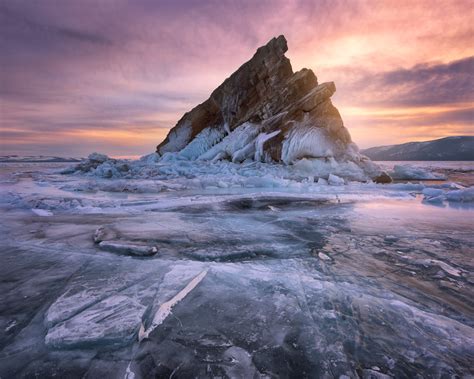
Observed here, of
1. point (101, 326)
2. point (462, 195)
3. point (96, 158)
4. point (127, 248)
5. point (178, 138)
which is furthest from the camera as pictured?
point (178, 138)

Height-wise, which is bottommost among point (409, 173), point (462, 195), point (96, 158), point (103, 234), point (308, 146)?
point (409, 173)

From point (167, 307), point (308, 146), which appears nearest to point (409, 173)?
point (308, 146)

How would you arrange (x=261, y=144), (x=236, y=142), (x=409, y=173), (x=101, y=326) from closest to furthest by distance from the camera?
(x=101, y=326) → (x=261, y=144) → (x=409, y=173) → (x=236, y=142)

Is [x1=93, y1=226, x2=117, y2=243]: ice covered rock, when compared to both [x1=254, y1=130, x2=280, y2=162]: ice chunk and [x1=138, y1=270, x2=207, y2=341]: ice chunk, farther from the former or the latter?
[x1=254, y1=130, x2=280, y2=162]: ice chunk

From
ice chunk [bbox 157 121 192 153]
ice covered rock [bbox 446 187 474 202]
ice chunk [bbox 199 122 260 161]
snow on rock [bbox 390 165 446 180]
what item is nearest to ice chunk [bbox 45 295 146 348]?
ice covered rock [bbox 446 187 474 202]

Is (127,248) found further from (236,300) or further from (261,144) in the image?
(261,144)

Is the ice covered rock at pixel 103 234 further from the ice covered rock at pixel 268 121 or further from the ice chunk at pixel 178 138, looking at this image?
the ice chunk at pixel 178 138

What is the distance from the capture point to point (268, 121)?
1397 centimetres

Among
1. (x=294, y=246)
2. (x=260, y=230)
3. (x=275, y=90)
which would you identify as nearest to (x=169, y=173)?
(x=275, y=90)

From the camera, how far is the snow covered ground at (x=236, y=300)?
1.13 m

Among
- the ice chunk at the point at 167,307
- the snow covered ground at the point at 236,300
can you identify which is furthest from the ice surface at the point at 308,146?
the ice chunk at the point at 167,307

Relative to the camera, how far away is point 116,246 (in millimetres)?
2520

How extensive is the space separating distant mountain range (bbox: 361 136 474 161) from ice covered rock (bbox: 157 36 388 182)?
257 ft

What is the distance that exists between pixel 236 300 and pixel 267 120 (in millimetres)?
13403
